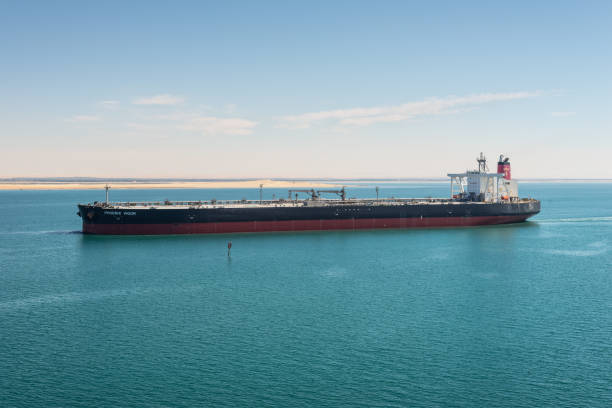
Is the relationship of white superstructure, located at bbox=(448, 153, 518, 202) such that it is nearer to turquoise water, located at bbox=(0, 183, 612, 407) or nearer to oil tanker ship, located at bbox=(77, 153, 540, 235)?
oil tanker ship, located at bbox=(77, 153, 540, 235)

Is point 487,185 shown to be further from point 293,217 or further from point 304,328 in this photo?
point 304,328

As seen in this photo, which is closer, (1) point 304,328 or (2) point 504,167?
(1) point 304,328

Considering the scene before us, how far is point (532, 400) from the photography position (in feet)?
75.2

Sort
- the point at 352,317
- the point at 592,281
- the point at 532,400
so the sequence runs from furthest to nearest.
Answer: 1. the point at 592,281
2. the point at 352,317
3. the point at 532,400

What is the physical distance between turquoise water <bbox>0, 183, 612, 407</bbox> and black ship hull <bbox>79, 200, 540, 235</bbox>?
1291cm

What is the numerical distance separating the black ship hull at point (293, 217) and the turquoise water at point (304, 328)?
1291 cm

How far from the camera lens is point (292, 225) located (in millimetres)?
79312

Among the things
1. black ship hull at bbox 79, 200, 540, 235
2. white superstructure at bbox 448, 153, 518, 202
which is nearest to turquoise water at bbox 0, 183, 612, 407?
black ship hull at bbox 79, 200, 540, 235

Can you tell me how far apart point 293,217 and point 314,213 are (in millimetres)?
3614

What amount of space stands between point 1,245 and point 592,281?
2874 inches

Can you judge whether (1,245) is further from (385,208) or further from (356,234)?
(385,208)

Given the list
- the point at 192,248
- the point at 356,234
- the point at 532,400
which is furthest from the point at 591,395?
the point at 356,234

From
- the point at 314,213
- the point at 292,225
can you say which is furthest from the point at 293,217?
the point at 314,213

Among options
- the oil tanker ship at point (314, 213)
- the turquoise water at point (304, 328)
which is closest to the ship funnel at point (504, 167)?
the oil tanker ship at point (314, 213)
